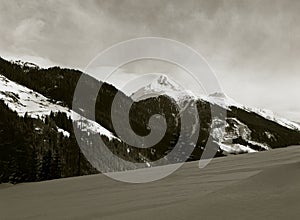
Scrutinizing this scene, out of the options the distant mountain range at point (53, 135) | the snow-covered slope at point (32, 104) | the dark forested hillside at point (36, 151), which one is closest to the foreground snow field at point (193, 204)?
the dark forested hillside at point (36, 151)

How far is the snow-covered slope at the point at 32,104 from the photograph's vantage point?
137812mm

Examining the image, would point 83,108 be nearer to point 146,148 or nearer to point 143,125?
point 143,125

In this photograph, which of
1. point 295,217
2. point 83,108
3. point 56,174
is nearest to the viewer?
point 295,217

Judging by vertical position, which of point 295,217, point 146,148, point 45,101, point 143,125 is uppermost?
point 45,101

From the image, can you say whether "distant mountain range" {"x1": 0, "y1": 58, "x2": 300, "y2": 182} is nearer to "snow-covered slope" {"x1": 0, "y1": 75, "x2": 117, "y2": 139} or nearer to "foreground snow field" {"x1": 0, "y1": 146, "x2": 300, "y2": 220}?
"snow-covered slope" {"x1": 0, "y1": 75, "x2": 117, "y2": 139}

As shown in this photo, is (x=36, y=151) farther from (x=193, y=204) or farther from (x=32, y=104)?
(x=32, y=104)

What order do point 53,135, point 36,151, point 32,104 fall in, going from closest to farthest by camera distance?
1. point 36,151
2. point 53,135
3. point 32,104

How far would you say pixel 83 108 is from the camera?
175125 mm

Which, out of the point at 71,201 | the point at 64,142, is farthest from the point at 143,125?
the point at 71,201

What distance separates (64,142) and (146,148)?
40668 mm

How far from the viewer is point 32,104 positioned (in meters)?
155

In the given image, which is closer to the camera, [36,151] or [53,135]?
[36,151]

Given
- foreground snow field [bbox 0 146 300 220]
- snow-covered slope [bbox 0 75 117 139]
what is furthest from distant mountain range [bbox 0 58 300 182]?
foreground snow field [bbox 0 146 300 220]

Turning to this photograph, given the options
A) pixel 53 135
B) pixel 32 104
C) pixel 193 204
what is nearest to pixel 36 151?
pixel 53 135
